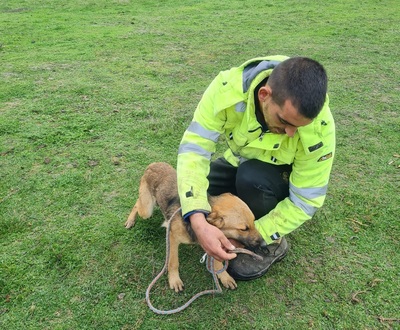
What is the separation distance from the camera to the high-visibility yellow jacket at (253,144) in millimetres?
2752

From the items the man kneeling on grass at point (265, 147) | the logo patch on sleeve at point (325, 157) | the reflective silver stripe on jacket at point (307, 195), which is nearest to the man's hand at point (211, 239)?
the man kneeling on grass at point (265, 147)

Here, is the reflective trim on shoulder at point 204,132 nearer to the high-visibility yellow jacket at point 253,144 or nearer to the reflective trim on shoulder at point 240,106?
the high-visibility yellow jacket at point 253,144

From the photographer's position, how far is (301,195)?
9.78 ft

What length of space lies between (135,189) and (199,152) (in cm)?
160

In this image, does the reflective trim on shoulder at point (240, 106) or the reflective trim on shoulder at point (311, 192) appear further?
the reflective trim on shoulder at point (311, 192)

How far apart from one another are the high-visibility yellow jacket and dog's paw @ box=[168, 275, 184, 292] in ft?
2.33

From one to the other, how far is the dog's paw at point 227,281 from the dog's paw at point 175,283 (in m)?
0.34

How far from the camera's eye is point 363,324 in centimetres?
284

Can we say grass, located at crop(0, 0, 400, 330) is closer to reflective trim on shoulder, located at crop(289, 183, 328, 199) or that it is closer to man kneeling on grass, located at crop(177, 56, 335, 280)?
man kneeling on grass, located at crop(177, 56, 335, 280)

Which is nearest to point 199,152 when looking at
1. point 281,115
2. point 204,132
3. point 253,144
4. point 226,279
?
point 204,132

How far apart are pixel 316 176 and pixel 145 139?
2.85 metres

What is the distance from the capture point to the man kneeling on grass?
238 centimetres

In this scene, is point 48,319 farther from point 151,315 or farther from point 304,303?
point 304,303

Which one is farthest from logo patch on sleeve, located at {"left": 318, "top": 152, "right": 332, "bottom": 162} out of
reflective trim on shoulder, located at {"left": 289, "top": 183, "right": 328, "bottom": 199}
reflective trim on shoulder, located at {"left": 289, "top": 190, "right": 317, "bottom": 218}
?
reflective trim on shoulder, located at {"left": 289, "top": 190, "right": 317, "bottom": 218}
